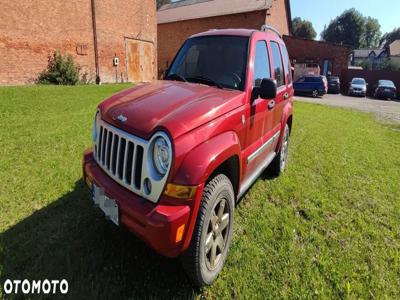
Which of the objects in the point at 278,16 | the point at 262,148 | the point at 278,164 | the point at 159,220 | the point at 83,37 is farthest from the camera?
the point at 278,16

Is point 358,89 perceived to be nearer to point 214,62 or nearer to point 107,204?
point 214,62

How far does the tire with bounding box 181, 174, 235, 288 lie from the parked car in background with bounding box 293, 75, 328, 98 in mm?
22156

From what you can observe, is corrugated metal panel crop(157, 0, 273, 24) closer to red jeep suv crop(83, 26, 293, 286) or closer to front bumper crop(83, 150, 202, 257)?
red jeep suv crop(83, 26, 293, 286)

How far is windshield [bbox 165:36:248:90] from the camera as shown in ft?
10.5

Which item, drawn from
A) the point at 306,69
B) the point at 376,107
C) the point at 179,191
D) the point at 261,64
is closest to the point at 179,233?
the point at 179,191

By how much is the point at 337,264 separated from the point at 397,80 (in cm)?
3180

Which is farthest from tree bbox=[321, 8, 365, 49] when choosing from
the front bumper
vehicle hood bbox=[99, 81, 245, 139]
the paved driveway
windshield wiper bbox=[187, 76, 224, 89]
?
the front bumper

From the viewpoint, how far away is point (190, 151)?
2139 millimetres

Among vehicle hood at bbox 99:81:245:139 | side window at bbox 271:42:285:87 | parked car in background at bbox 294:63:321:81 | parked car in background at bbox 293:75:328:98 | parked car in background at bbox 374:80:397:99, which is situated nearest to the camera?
vehicle hood at bbox 99:81:245:139

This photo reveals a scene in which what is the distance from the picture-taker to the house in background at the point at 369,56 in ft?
225

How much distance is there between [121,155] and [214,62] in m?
1.70

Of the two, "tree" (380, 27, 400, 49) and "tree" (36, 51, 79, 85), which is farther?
"tree" (380, 27, 400, 49)

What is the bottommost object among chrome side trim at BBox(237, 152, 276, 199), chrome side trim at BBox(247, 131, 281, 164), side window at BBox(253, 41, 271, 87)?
chrome side trim at BBox(237, 152, 276, 199)

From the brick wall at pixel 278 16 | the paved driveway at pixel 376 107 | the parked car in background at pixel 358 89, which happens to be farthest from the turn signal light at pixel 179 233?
the parked car in background at pixel 358 89
